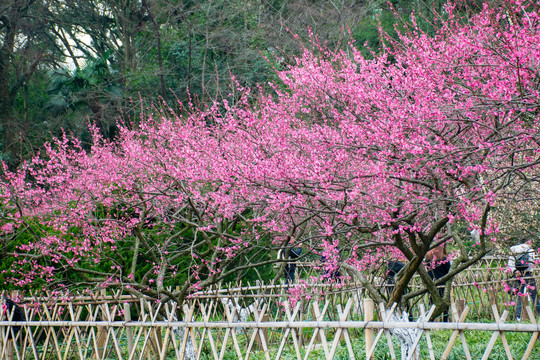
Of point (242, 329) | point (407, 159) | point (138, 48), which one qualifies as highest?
point (138, 48)

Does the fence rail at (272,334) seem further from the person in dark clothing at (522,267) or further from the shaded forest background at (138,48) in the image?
the shaded forest background at (138,48)

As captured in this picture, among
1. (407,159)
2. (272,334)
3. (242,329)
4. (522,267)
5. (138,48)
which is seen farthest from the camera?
(138,48)

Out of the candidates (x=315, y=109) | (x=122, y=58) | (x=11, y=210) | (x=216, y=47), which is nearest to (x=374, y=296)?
(x=315, y=109)

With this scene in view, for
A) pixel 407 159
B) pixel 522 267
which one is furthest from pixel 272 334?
pixel 522 267

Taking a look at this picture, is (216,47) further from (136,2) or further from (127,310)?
(127,310)

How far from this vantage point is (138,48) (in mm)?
19938

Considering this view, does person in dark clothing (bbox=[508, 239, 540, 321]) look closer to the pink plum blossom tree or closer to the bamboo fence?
the bamboo fence

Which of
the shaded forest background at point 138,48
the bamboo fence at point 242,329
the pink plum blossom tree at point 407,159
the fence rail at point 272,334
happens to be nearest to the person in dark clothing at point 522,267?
the bamboo fence at point 242,329

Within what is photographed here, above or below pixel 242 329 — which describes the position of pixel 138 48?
above

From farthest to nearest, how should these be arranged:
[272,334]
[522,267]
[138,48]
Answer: [138,48] → [522,267] → [272,334]

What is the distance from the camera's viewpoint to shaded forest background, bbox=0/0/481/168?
16422 mm

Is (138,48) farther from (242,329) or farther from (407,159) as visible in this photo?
(407,159)

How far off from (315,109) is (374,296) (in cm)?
328

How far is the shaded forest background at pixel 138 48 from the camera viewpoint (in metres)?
16.4
